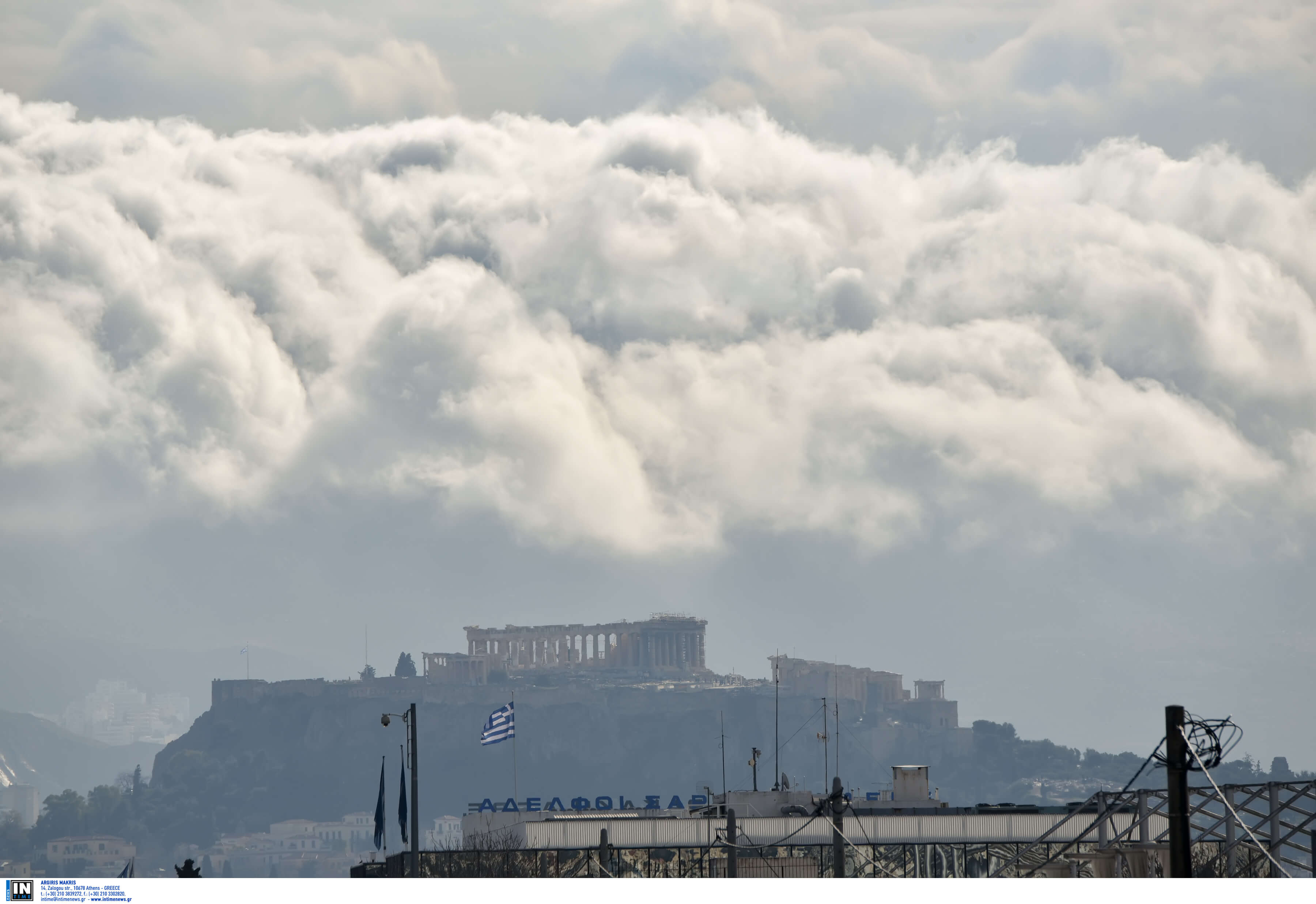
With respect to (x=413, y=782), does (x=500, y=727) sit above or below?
above

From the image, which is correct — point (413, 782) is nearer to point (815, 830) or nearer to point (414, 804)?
point (414, 804)

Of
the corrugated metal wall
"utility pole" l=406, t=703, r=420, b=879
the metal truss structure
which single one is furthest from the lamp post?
the corrugated metal wall

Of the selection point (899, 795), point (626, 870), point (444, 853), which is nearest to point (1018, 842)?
point (626, 870)

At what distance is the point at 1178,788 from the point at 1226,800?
16.4 m

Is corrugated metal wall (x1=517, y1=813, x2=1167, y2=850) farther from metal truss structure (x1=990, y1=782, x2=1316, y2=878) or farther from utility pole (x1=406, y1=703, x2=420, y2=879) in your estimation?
metal truss structure (x1=990, y1=782, x2=1316, y2=878)

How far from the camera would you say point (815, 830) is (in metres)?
118

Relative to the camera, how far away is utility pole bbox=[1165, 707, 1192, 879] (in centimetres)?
3228

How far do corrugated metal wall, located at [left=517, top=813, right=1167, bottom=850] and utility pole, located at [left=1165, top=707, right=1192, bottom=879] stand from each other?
7361cm

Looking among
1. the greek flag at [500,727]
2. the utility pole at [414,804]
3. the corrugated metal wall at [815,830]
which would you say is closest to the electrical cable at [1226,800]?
the utility pole at [414,804]

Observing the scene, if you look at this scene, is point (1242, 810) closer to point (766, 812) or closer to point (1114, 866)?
point (1114, 866)

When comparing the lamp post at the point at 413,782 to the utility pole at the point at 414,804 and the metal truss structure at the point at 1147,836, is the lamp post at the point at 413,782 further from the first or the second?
the metal truss structure at the point at 1147,836

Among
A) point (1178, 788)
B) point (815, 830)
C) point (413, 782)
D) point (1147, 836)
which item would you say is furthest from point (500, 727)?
point (1178, 788)

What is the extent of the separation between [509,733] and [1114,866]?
248ft
